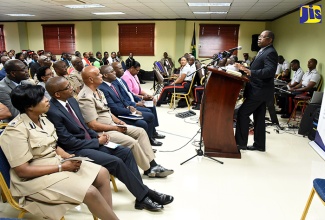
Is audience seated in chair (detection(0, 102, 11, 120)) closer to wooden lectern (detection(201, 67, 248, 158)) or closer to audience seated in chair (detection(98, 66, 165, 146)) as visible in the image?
audience seated in chair (detection(98, 66, 165, 146))

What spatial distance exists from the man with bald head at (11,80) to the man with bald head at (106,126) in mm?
746

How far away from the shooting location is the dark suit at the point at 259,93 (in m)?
3.24

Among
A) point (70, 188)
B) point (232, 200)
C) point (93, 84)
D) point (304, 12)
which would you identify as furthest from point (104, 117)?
point (304, 12)

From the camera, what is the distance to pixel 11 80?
278 cm

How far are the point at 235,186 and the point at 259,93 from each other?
1320 mm

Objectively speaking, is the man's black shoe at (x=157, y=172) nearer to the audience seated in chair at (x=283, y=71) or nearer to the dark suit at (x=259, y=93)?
the dark suit at (x=259, y=93)

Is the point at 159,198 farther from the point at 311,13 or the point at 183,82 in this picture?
the point at 311,13

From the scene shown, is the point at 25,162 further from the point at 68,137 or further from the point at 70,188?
the point at 68,137

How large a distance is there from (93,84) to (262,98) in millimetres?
2159

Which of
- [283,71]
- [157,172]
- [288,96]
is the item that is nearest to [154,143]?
[157,172]

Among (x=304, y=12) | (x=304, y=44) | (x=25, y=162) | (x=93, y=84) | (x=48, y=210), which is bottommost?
(x=48, y=210)

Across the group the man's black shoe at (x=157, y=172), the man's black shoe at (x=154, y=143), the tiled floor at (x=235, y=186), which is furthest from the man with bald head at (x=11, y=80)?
the man's black shoe at (x=154, y=143)

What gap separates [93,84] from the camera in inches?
104

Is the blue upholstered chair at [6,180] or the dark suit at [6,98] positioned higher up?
the dark suit at [6,98]
